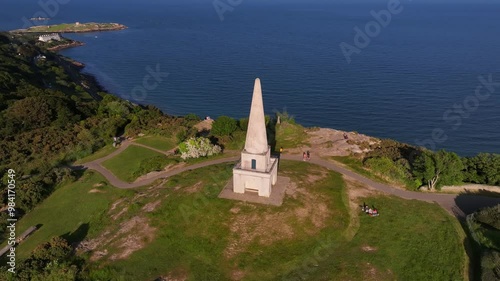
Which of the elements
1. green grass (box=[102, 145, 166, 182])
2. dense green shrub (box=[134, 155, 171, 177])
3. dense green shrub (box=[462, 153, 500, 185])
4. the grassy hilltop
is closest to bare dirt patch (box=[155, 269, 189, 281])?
the grassy hilltop

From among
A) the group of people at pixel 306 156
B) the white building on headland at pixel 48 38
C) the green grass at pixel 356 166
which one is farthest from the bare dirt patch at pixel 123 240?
the white building on headland at pixel 48 38

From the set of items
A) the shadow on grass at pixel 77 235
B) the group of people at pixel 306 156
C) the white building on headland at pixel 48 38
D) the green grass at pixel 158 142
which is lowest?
the shadow on grass at pixel 77 235

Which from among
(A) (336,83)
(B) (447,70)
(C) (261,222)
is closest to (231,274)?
(C) (261,222)

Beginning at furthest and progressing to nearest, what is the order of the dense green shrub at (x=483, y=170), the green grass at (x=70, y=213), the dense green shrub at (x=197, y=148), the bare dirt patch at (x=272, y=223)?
the dense green shrub at (x=197, y=148) → the dense green shrub at (x=483, y=170) → the green grass at (x=70, y=213) → the bare dirt patch at (x=272, y=223)

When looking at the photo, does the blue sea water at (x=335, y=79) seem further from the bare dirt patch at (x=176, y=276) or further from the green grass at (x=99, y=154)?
the bare dirt patch at (x=176, y=276)

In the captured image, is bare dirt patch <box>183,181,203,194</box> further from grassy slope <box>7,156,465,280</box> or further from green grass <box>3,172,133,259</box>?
green grass <box>3,172,133,259</box>

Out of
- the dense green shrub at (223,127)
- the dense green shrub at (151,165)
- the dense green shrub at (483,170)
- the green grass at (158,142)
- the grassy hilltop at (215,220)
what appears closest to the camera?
the grassy hilltop at (215,220)
